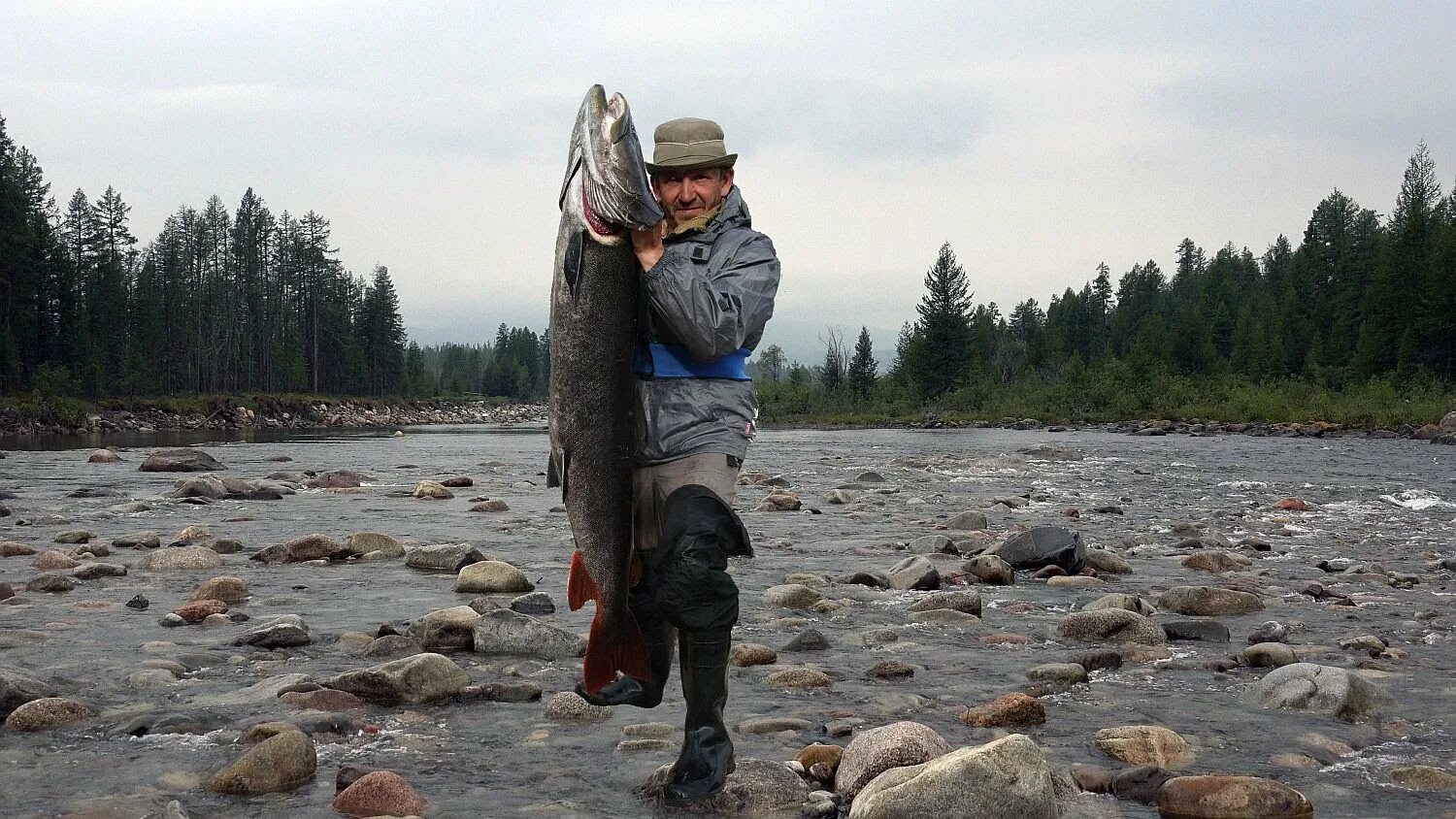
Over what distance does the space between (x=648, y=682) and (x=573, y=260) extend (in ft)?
5.60

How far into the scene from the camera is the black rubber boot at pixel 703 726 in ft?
11.8

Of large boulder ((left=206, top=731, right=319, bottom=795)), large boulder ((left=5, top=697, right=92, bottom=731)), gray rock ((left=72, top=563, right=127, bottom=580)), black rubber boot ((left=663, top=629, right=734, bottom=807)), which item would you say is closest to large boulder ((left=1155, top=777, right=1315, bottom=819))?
black rubber boot ((left=663, top=629, right=734, bottom=807))

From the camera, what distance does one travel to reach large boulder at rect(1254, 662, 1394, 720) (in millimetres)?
4723

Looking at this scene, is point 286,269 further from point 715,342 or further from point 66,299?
point 715,342

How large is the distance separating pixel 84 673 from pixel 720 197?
403 centimetres

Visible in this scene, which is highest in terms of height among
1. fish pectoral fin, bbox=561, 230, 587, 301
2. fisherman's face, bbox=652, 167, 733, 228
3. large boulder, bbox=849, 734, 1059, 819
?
fisherman's face, bbox=652, 167, 733, 228

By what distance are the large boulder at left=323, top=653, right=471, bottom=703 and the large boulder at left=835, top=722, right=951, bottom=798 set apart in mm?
2049

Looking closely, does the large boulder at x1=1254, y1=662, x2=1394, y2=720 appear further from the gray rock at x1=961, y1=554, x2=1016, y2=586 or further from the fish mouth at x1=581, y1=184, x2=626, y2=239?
the fish mouth at x1=581, y1=184, x2=626, y2=239

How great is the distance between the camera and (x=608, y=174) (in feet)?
11.1

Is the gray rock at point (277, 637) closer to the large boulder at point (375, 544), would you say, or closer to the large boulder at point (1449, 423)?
the large boulder at point (375, 544)

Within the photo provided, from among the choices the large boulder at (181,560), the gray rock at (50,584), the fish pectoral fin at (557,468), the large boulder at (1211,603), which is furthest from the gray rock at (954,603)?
the gray rock at (50,584)

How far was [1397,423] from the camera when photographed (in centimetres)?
3950

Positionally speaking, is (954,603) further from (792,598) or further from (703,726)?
(703,726)

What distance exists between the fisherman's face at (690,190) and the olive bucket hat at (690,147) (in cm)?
6
